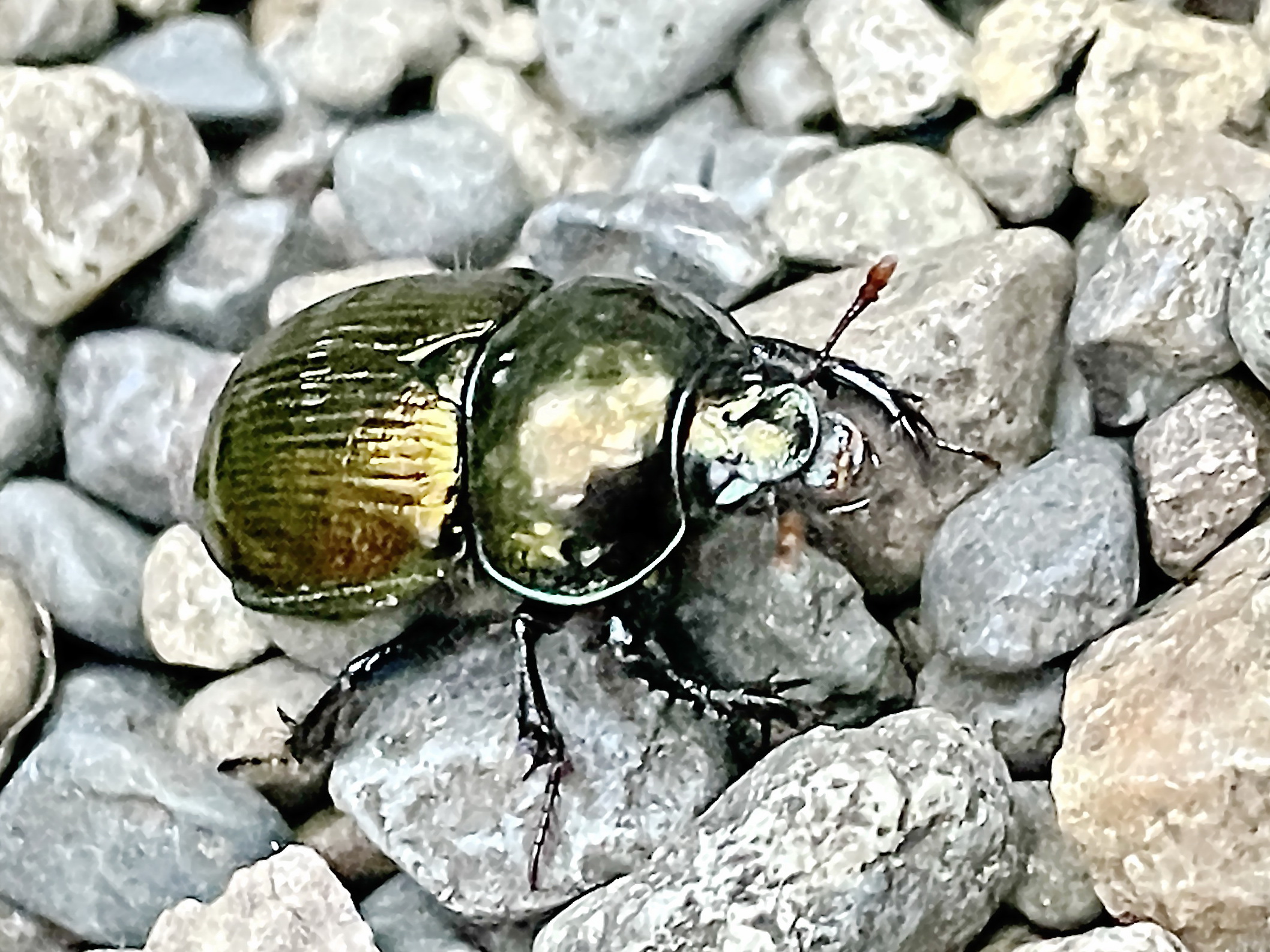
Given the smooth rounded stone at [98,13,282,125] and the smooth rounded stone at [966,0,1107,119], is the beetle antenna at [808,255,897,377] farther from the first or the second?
the smooth rounded stone at [98,13,282,125]

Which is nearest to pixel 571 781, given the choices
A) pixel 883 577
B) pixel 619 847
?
pixel 619 847

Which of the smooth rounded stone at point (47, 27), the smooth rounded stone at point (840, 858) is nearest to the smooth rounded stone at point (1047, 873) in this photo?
the smooth rounded stone at point (840, 858)

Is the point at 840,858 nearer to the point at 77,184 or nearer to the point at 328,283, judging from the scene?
the point at 328,283

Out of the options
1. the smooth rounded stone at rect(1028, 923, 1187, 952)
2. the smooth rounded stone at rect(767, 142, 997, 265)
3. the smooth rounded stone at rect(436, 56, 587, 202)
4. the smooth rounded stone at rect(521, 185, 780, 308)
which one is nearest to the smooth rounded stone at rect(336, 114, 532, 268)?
the smooth rounded stone at rect(436, 56, 587, 202)

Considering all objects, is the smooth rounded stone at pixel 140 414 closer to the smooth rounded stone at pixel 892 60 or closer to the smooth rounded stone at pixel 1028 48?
the smooth rounded stone at pixel 892 60

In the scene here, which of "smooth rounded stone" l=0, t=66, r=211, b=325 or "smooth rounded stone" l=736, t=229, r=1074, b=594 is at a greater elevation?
"smooth rounded stone" l=0, t=66, r=211, b=325

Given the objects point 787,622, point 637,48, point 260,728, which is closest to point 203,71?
point 637,48
